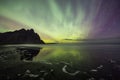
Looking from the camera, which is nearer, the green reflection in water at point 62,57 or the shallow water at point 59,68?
the shallow water at point 59,68

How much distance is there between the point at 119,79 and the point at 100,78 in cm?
220

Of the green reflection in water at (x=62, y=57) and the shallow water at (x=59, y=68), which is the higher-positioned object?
the green reflection in water at (x=62, y=57)

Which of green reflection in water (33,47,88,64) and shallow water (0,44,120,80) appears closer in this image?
shallow water (0,44,120,80)

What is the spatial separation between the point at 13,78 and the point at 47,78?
4200mm

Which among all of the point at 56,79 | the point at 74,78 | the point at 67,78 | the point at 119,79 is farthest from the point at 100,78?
the point at 56,79

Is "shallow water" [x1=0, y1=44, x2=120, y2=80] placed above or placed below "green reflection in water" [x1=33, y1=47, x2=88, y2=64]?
below

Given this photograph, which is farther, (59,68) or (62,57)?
(62,57)

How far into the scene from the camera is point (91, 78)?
12391 mm

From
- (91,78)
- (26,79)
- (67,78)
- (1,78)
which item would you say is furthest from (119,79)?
(1,78)

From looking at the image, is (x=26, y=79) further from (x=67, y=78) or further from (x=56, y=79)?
(x=67, y=78)

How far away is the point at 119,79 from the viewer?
11898 millimetres

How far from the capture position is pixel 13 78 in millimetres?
11961

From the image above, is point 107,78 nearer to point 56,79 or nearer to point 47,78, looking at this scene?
point 56,79

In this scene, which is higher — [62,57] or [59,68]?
[62,57]
